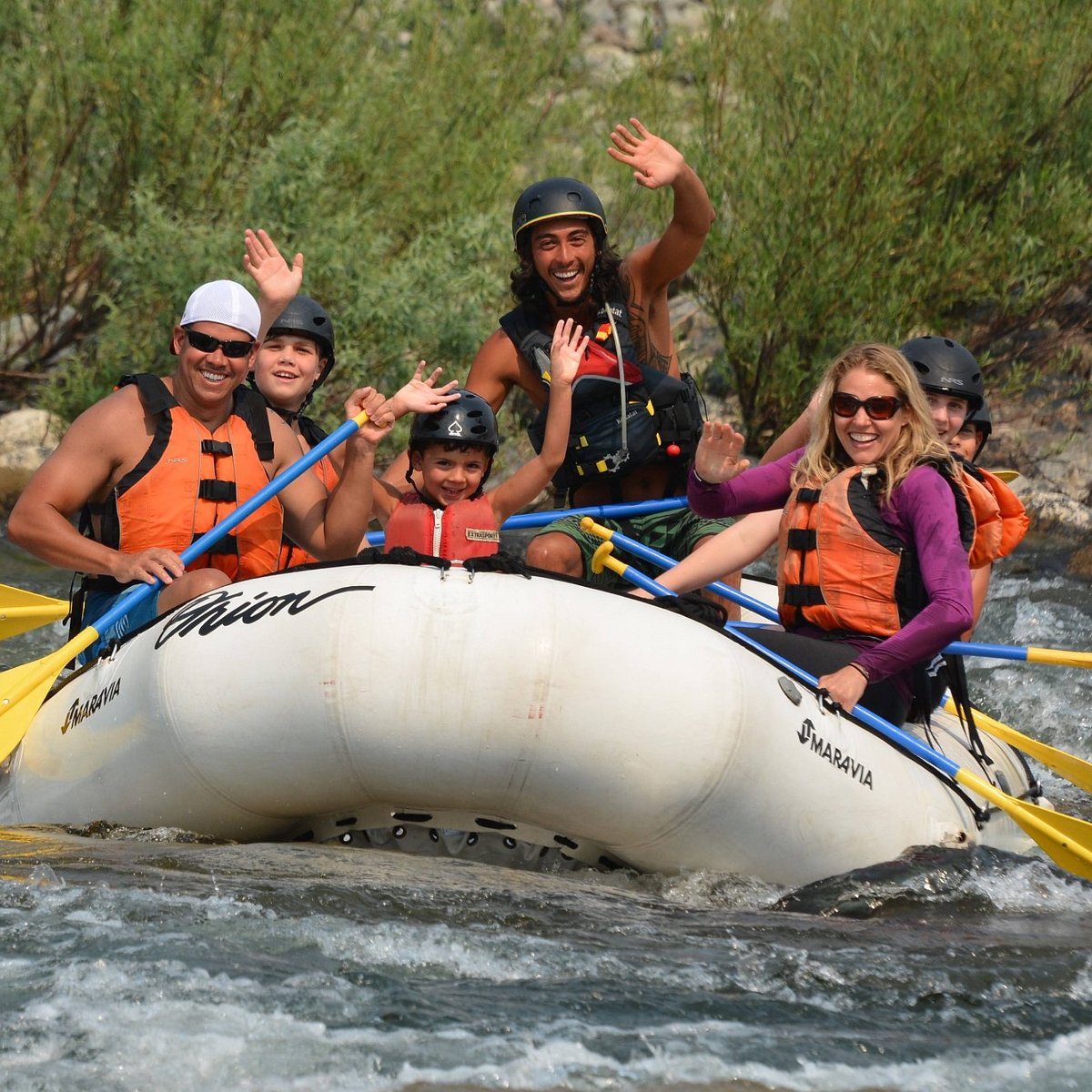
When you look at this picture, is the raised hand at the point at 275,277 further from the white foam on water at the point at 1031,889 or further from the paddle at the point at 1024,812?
the white foam on water at the point at 1031,889

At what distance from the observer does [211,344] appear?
4.51m

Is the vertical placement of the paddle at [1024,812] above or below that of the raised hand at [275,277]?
below

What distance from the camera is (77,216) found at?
35.3 feet

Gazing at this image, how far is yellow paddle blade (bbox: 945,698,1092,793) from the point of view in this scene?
4836 mm

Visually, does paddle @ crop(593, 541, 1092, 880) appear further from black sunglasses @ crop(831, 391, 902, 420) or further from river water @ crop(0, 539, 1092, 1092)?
black sunglasses @ crop(831, 391, 902, 420)

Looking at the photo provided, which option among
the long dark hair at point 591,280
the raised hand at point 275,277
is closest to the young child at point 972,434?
the long dark hair at point 591,280

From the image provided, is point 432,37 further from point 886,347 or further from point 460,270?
point 886,347

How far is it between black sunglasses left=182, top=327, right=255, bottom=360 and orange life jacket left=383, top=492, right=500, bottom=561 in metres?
0.73

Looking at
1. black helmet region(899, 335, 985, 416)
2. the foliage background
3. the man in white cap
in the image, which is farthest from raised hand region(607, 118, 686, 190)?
the foliage background

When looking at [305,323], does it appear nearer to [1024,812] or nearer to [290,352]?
[290,352]

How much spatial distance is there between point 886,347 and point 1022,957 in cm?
170

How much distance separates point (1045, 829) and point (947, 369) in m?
1.67

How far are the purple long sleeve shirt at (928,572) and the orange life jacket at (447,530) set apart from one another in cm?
97

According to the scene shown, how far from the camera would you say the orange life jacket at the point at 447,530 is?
4.21 m
